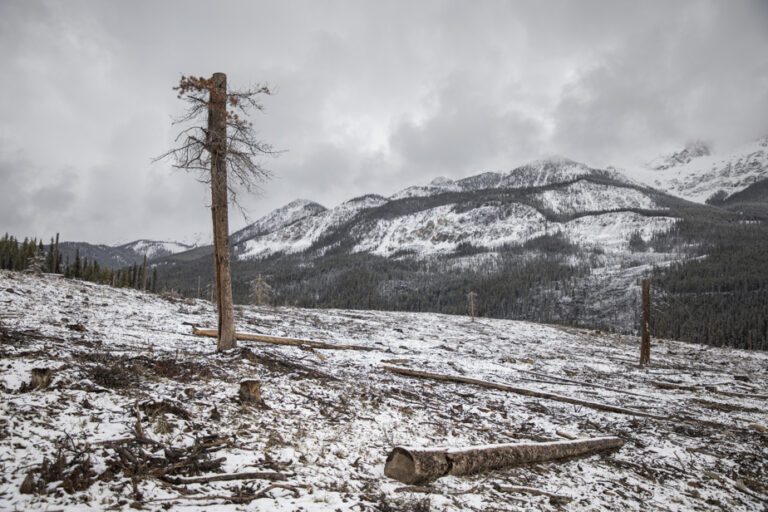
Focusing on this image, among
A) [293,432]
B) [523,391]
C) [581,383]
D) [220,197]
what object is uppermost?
[220,197]

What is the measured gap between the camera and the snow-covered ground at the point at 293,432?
13.2ft

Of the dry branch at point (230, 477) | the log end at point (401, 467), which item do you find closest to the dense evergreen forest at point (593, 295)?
the dry branch at point (230, 477)

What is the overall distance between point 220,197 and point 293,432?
673 cm

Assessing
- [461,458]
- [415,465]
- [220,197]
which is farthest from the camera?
[220,197]

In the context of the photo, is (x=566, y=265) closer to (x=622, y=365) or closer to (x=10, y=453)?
(x=622, y=365)

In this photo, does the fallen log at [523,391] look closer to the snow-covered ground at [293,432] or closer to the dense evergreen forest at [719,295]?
the snow-covered ground at [293,432]

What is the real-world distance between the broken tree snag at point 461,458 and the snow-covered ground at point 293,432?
0.52 ft

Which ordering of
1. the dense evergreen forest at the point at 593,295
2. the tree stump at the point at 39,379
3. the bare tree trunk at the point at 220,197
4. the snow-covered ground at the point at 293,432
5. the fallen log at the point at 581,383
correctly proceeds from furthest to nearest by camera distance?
the dense evergreen forest at the point at 593,295 → the fallen log at the point at 581,383 → the bare tree trunk at the point at 220,197 → the tree stump at the point at 39,379 → the snow-covered ground at the point at 293,432

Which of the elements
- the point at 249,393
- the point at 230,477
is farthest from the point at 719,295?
the point at 230,477

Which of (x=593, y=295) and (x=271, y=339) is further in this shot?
(x=593, y=295)

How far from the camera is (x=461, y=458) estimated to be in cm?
526

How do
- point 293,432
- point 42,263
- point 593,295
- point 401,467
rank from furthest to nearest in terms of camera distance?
point 593,295 < point 42,263 < point 293,432 < point 401,467

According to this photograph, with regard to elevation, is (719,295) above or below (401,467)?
above

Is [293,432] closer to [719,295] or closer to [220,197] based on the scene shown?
[220,197]
